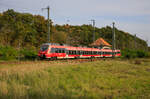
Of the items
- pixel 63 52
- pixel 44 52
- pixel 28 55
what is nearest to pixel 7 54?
pixel 28 55

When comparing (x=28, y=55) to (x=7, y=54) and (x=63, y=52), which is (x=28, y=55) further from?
(x=63, y=52)

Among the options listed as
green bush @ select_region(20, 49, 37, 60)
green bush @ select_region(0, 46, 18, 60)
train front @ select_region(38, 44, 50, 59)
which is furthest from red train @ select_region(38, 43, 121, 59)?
green bush @ select_region(0, 46, 18, 60)

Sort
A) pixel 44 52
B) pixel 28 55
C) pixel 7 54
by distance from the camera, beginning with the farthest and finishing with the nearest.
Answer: pixel 28 55
pixel 44 52
pixel 7 54

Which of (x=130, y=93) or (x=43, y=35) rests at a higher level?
(x=43, y=35)

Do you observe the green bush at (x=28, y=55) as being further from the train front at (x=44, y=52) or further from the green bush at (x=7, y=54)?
the train front at (x=44, y=52)

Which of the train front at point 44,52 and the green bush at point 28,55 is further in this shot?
the green bush at point 28,55

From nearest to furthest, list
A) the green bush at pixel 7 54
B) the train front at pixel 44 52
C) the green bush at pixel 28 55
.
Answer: the green bush at pixel 7 54 → the train front at pixel 44 52 → the green bush at pixel 28 55

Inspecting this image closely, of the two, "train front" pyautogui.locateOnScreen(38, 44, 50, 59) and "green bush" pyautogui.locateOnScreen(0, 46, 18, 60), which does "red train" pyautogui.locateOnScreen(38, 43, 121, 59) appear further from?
"green bush" pyautogui.locateOnScreen(0, 46, 18, 60)

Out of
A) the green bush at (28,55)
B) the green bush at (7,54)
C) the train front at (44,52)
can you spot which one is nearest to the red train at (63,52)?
the train front at (44,52)

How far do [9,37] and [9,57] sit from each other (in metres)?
15.0

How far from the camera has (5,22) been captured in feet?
125

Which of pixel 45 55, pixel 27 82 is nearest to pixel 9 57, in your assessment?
pixel 45 55

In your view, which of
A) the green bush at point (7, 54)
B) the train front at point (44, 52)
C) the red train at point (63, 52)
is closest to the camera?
the green bush at point (7, 54)

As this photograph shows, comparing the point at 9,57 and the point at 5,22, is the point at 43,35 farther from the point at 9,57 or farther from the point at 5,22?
the point at 9,57
